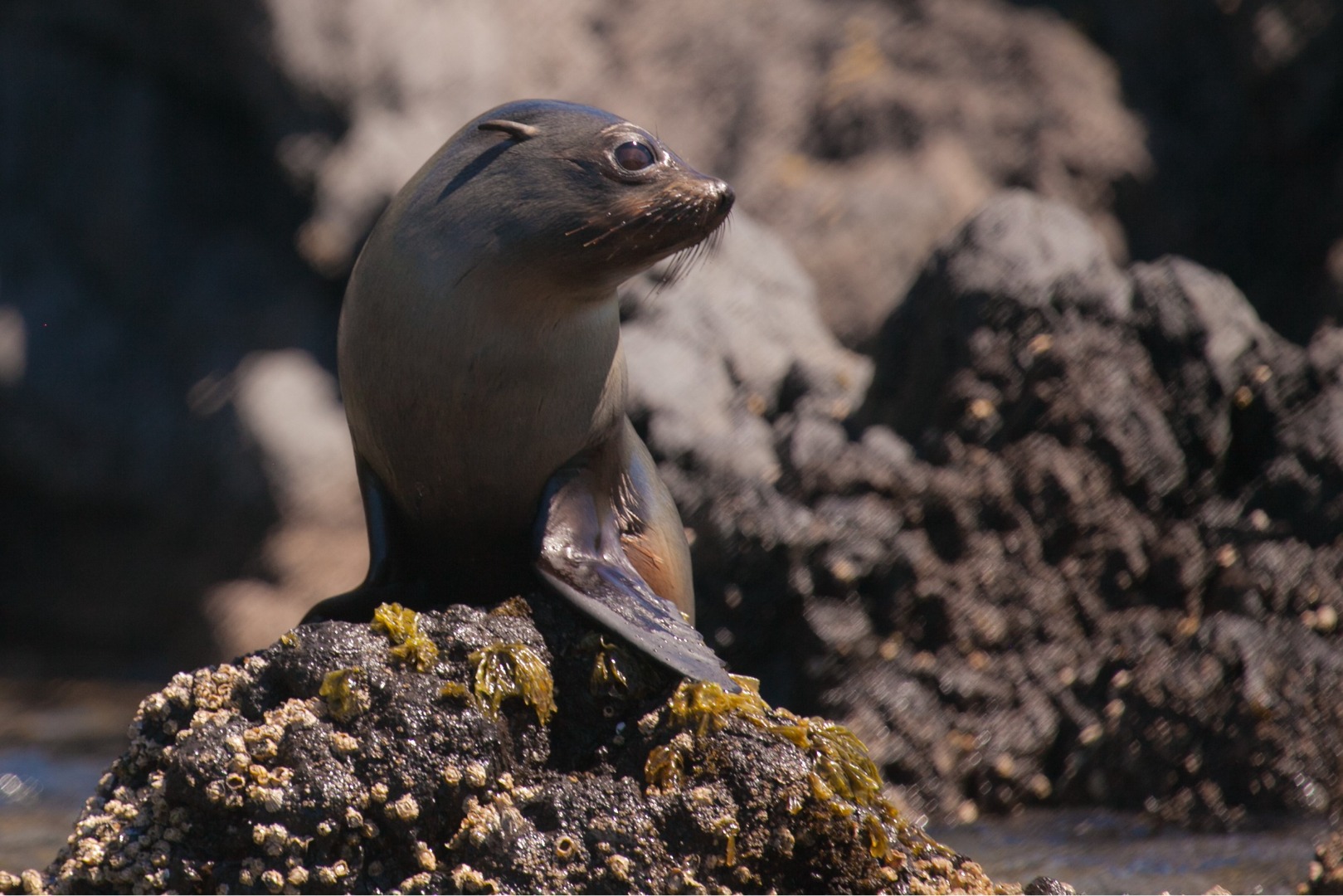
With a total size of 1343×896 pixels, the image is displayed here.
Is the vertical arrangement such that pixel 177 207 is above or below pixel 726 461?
above

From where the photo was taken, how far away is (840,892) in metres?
3.29

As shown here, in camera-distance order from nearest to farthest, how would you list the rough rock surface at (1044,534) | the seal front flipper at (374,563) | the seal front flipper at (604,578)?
the seal front flipper at (604,578) → the seal front flipper at (374,563) → the rough rock surface at (1044,534)

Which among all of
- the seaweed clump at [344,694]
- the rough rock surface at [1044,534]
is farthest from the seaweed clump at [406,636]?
the rough rock surface at [1044,534]

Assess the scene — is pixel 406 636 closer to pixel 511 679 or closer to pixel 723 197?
pixel 511 679

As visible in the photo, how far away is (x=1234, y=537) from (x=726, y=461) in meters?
2.40

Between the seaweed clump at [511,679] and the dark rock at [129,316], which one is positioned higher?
the dark rock at [129,316]

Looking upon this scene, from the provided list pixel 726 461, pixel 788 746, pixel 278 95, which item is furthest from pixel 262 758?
pixel 278 95

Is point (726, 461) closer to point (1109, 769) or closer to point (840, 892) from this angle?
point (1109, 769)

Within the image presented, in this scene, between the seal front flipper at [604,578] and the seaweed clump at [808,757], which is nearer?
the seaweed clump at [808,757]

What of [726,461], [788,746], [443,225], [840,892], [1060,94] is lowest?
[840,892]

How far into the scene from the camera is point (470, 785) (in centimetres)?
319

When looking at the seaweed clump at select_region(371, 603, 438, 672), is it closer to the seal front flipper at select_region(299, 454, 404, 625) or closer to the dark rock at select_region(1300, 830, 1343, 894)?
the seal front flipper at select_region(299, 454, 404, 625)

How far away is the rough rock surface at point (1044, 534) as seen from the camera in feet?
21.1

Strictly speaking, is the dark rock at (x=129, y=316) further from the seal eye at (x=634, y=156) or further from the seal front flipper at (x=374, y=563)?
the seal eye at (x=634, y=156)
